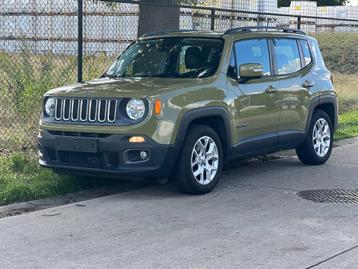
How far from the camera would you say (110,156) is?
755cm

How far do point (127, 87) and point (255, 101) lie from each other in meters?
1.74

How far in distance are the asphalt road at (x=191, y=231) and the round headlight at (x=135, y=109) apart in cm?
96

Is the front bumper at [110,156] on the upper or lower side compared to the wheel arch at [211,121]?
lower

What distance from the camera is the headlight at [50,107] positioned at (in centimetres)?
805

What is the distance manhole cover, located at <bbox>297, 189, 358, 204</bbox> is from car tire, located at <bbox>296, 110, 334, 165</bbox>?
1.62 meters

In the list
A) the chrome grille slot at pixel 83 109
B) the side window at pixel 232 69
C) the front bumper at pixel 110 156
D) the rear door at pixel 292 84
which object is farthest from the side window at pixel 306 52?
the chrome grille slot at pixel 83 109

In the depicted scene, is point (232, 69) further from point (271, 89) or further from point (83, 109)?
point (83, 109)

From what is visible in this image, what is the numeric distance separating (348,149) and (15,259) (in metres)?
7.43

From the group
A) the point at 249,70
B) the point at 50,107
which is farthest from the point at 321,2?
the point at 50,107

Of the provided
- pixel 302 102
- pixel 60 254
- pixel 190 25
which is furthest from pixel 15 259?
pixel 190 25

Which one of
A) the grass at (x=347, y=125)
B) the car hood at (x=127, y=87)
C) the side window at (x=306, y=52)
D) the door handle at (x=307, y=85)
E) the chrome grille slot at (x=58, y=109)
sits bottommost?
the grass at (x=347, y=125)

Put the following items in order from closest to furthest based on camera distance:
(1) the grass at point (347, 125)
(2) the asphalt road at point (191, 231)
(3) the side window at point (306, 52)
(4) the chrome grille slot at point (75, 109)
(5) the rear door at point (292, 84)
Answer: (2) the asphalt road at point (191, 231)
(4) the chrome grille slot at point (75, 109)
(5) the rear door at point (292, 84)
(3) the side window at point (306, 52)
(1) the grass at point (347, 125)

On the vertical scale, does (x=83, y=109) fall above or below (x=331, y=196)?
above

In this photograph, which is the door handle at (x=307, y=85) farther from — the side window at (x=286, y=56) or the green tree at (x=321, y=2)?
the green tree at (x=321, y=2)
